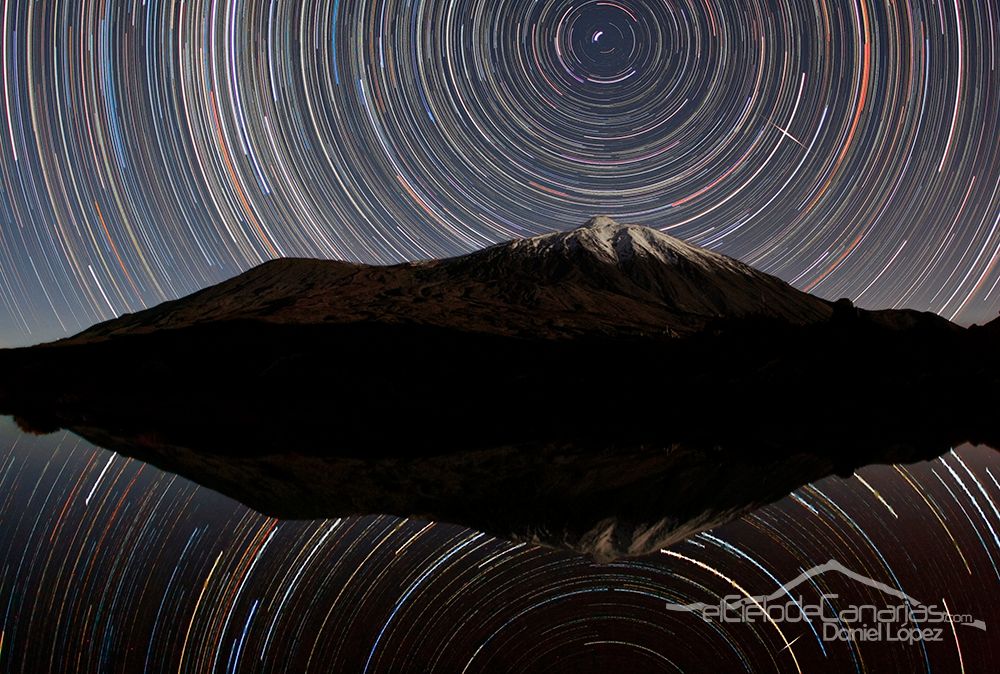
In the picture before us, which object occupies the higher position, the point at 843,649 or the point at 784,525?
the point at 784,525

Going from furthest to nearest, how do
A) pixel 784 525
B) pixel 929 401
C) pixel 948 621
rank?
1. pixel 929 401
2. pixel 784 525
3. pixel 948 621

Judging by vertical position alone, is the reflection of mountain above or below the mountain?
below

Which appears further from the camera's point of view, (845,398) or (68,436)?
(845,398)

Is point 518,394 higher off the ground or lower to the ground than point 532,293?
lower

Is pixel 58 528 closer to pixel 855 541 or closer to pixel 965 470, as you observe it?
pixel 855 541

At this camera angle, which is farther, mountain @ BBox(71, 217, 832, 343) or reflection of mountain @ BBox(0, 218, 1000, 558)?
mountain @ BBox(71, 217, 832, 343)

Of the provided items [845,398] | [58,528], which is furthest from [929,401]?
[58,528]

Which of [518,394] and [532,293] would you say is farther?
[532,293]

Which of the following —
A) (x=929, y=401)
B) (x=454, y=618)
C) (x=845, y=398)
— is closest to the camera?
(x=454, y=618)
